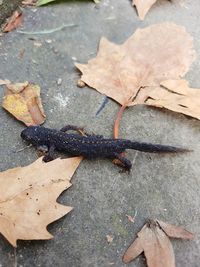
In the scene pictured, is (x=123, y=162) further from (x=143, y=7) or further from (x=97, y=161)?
(x=143, y=7)

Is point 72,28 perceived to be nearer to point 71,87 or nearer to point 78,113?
point 71,87

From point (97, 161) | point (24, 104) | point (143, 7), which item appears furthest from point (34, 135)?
point (143, 7)

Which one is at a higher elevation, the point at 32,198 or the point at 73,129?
the point at 32,198

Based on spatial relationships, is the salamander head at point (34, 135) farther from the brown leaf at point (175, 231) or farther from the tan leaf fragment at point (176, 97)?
the brown leaf at point (175, 231)

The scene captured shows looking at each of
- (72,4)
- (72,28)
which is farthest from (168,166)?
(72,4)

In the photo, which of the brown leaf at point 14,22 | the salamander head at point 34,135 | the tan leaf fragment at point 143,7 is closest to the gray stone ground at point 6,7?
the brown leaf at point 14,22

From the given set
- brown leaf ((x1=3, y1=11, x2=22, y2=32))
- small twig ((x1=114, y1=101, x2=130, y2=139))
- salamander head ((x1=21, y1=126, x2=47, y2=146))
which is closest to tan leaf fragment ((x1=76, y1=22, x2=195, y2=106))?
small twig ((x1=114, y1=101, x2=130, y2=139))
